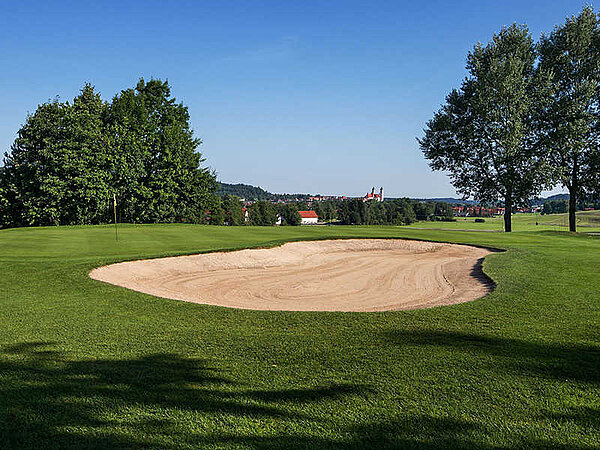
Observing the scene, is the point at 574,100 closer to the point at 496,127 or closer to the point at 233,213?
the point at 496,127

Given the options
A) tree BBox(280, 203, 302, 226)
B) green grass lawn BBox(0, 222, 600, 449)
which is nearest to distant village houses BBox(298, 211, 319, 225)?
tree BBox(280, 203, 302, 226)

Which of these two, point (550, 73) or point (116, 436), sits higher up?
point (550, 73)

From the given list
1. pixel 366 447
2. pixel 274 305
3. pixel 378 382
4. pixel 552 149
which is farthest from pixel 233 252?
pixel 552 149

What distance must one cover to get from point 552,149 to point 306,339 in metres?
33.2

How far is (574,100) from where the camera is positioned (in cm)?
2977

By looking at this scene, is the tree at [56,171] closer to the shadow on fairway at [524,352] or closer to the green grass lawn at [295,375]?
the green grass lawn at [295,375]

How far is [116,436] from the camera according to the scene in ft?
10.3

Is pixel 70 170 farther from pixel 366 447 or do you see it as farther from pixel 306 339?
pixel 366 447

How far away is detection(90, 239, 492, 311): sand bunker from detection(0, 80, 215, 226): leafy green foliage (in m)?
26.7

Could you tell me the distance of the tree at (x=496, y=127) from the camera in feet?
99.7

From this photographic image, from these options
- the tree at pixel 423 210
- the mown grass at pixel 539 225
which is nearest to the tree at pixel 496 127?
the mown grass at pixel 539 225

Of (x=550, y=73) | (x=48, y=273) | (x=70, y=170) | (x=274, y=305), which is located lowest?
(x=274, y=305)

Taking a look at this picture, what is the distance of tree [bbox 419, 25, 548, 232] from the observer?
30375 millimetres

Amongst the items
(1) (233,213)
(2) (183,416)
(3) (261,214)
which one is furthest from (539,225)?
(2) (183,416)
